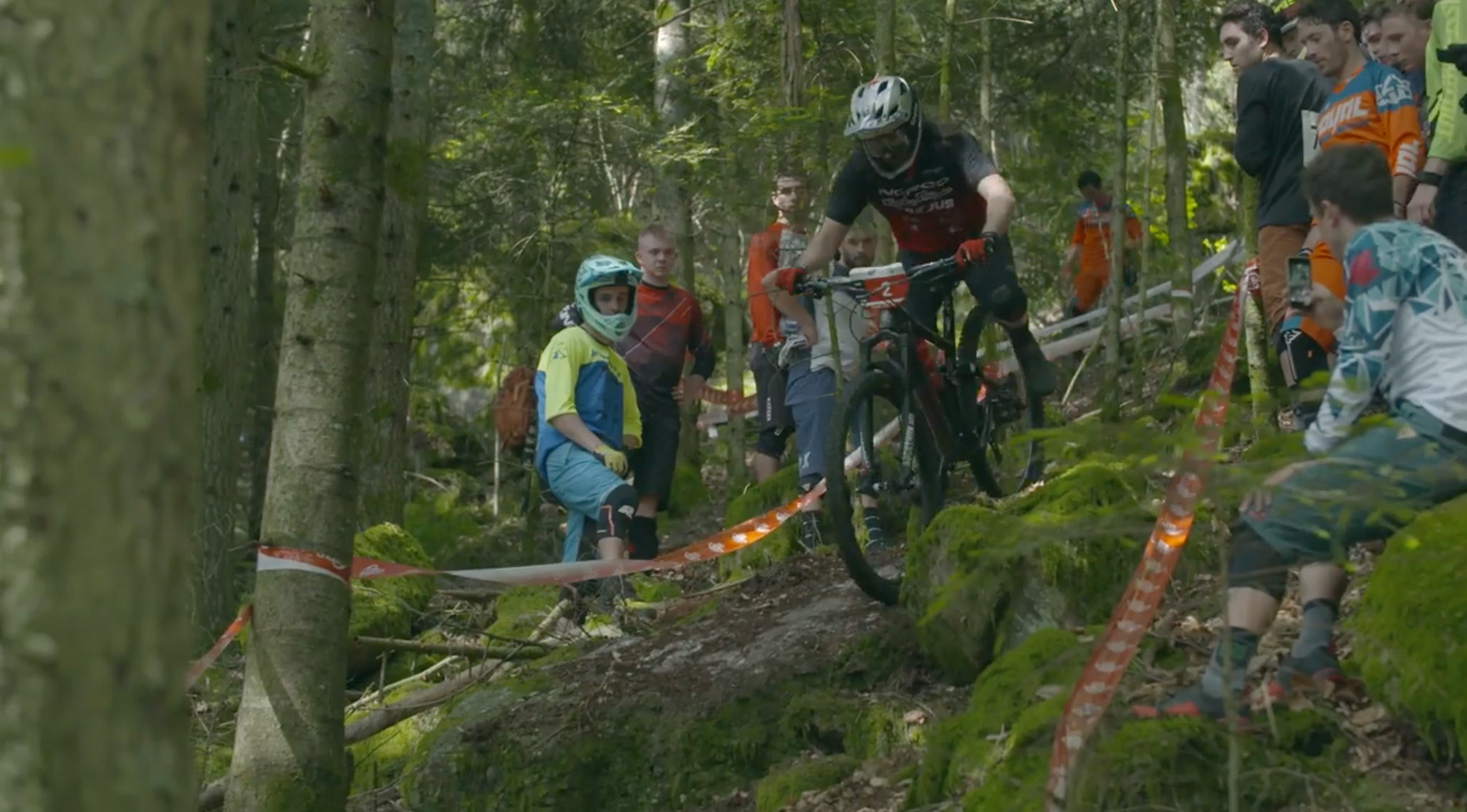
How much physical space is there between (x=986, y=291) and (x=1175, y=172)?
4.42 metres

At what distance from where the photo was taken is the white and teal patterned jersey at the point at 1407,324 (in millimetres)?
4453

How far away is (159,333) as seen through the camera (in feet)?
7.62

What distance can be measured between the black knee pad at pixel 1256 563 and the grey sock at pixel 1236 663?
0.44ft

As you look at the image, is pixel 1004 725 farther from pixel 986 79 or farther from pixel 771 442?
pixel 986 79

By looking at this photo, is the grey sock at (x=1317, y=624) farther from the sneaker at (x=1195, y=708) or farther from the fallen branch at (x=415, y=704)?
the fallen branch at (x=415, y=704)

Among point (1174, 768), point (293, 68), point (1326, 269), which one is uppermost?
point (293, 68)

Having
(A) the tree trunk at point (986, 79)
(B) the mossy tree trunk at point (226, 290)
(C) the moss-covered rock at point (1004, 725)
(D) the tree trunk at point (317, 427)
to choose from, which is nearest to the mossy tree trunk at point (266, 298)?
(B) the mossy tree trunk at point (226, 290)

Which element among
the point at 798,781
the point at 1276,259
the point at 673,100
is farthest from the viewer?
the point at 673,100

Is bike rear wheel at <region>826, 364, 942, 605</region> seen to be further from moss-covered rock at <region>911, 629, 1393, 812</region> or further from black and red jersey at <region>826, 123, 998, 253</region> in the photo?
moss-covered rock at <region>911, 629, 1393, 812</region>

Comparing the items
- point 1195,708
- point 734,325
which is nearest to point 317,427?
point 1195,708

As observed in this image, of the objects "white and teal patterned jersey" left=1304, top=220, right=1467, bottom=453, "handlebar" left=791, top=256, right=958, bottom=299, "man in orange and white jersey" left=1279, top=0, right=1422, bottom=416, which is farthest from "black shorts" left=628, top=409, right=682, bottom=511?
"white and teal patterned jersey" left=1304, top=220, right=1467, bottom=453

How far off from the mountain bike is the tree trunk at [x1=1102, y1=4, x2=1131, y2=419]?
3.66 feet

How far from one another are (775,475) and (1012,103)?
6576 millimetres

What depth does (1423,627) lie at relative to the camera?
455 cm
